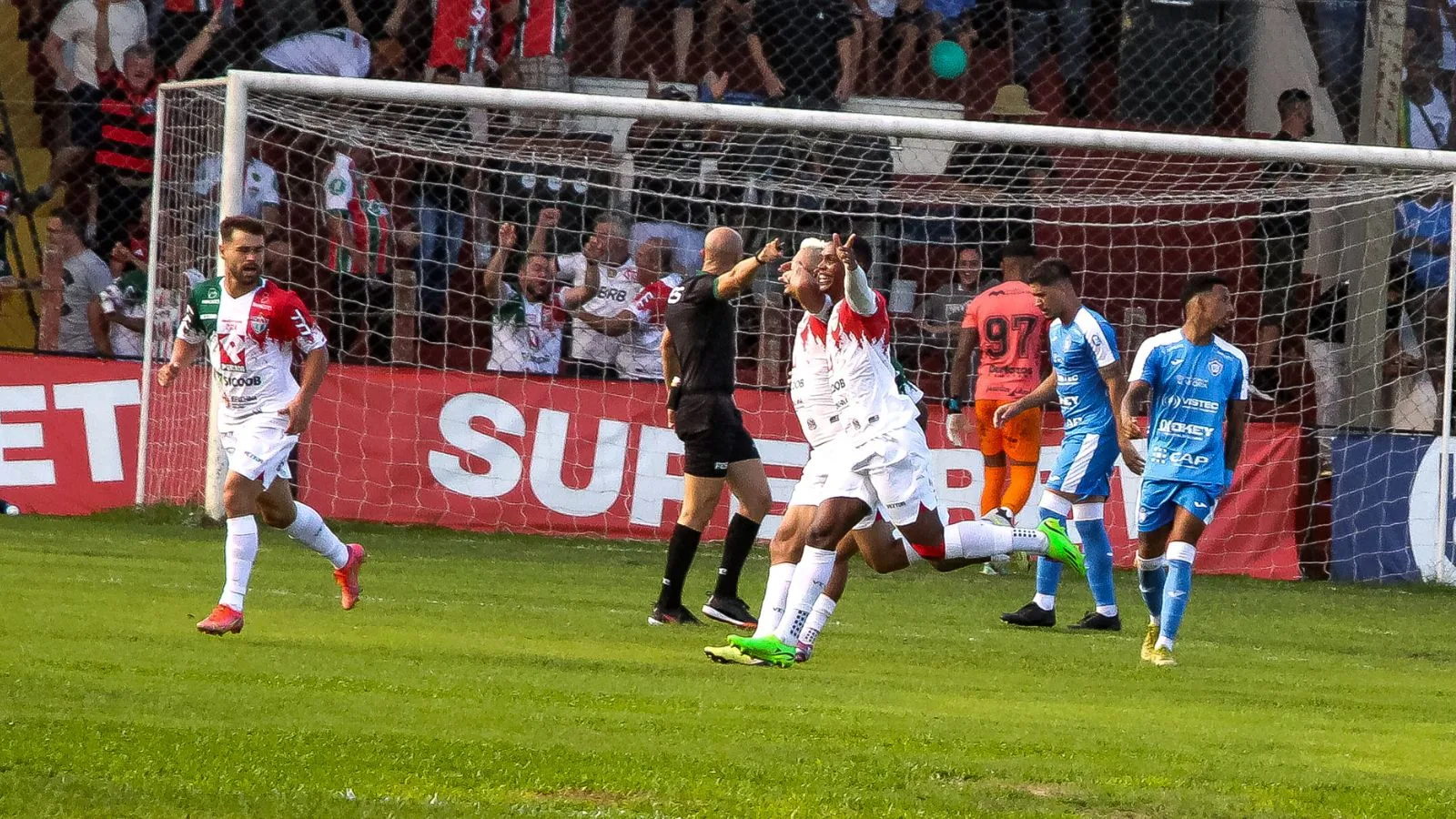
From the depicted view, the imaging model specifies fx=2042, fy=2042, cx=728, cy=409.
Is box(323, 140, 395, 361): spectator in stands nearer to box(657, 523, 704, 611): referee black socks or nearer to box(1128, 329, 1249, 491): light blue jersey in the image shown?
box(657, 523, 704, 611): referee black socks

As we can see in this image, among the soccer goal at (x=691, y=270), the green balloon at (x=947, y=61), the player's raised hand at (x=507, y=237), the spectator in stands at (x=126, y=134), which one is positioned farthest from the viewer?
the green balloon at (x=947, y=61)

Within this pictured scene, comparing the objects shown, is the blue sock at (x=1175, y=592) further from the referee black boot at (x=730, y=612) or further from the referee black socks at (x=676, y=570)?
the referee black socks at (x=676, y=570)

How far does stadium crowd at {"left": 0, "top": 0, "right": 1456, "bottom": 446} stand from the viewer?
17.3 meters

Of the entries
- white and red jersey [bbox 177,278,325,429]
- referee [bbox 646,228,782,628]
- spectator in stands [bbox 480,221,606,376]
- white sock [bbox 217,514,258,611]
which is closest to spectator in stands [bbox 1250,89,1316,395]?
spectator in stands [bbox 480,221,606,376]

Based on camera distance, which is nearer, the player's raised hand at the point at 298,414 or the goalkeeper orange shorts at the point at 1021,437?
the player's raised hand at the point at 298,414

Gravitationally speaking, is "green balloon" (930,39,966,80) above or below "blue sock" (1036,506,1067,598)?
above

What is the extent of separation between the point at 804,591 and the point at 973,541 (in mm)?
1127

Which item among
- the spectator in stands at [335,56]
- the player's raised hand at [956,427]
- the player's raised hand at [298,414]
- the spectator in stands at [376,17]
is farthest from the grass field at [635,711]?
the spectator in stands at [376,17]

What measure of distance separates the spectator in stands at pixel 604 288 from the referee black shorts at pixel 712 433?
5.94m

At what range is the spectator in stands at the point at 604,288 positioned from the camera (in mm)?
17031

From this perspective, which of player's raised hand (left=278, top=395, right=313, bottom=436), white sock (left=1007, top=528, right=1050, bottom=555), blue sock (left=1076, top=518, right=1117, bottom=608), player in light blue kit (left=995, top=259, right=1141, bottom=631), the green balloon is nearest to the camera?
player's raised hand (left=278, top=395, right=313, bottom=436)

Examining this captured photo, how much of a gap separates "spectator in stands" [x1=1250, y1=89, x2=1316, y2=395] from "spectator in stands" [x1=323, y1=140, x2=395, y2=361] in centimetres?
748

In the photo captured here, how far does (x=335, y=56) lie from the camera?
60.9ft

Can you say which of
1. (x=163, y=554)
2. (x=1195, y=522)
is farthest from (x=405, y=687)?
(x=163, y=554)
